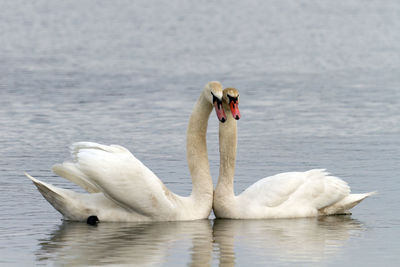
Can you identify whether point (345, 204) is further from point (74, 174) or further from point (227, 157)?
point (74, 174)

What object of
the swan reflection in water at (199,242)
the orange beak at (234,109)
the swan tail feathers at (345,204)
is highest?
the orange beak at (234,109)

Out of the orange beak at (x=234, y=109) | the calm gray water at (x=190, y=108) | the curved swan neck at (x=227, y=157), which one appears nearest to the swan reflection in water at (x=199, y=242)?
the calm gray water at (x=190, y=108)

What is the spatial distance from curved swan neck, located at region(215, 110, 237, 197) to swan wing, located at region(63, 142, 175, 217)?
87cm

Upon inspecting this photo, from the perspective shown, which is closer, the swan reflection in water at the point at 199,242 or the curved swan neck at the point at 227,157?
the swan reflection in water at the point at 199,242

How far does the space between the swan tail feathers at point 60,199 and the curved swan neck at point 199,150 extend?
4.75 ft

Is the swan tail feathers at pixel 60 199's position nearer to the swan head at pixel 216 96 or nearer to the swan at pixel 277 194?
the swan at pixel 277 194

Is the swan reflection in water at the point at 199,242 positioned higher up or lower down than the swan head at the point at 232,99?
lower down

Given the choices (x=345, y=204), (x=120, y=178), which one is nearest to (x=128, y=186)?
(x=120, y=178)

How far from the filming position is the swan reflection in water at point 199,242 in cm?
1016

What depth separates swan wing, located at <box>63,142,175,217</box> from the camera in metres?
11.9

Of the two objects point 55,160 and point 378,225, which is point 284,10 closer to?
point 55,160

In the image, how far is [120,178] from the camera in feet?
39.0

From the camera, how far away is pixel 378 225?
39.6ft

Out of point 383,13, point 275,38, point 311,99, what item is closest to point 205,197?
point 311,99
